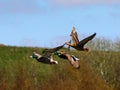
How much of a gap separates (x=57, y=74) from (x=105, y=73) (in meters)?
5.79

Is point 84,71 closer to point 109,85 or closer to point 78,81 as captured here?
point 78,81

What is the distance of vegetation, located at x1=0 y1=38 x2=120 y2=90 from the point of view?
36125 mm

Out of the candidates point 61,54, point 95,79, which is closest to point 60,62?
point 95,79

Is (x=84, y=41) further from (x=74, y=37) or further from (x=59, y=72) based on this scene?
(x=59, y=72)

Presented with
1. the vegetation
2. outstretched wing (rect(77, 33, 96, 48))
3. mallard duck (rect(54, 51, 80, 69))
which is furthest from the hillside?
outstretched wing (rect(77, 33, 96, 48))

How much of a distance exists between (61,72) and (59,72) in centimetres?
42

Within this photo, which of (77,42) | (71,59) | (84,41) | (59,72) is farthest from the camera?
(59,72)

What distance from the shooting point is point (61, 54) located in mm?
8203

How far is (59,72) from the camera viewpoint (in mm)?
39000

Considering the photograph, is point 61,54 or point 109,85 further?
point 109,85

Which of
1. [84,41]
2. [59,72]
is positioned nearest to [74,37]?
[84,41]

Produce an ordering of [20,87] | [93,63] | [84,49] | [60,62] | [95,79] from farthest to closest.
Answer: [93,63] → [60,62] → [95,79] → [20,87] → [84,49]

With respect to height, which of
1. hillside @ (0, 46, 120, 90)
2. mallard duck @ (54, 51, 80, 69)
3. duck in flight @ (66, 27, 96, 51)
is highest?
hillside @ (0, 46, 120, 90)

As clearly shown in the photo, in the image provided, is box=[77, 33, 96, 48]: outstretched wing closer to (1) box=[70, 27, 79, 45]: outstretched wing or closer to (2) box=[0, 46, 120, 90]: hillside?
(1) box=[70, 27, 79, 45]: outstretched wing
